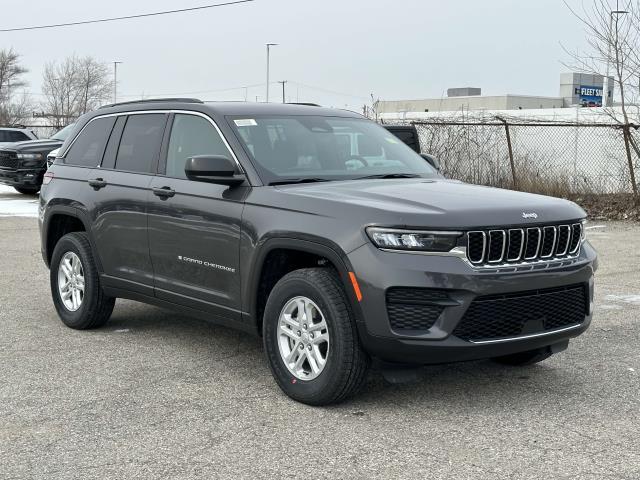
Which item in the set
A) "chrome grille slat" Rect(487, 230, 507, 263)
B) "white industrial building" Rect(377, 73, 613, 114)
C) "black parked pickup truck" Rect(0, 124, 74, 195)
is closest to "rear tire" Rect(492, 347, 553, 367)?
"chrome grille slat" Rect(487, 230, 507, 263)

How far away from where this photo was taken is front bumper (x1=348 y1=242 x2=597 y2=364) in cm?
471

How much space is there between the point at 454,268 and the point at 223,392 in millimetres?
Answer: 1718

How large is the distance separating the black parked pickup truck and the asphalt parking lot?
551 inches

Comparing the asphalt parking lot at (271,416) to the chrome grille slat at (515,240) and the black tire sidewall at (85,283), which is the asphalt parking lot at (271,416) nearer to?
the black tire sidewall at (85,283)

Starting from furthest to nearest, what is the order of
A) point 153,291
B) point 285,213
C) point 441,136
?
1. point 441,136
2. point 153,291
3. point 285,213

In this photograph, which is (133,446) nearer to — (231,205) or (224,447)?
(224,447)

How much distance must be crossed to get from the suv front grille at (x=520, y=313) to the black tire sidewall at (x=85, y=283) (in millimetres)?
3448

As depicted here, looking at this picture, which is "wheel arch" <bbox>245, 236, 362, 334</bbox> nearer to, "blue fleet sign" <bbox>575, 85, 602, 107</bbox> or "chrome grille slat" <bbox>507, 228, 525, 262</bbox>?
"chrome grille slat" <bbox>507, 228, 525, 262</bbox>

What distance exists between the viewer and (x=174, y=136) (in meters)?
6.45

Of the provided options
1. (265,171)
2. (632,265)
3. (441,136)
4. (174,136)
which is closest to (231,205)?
(265,171)

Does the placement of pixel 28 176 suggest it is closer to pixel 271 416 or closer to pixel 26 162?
pixel 26 162

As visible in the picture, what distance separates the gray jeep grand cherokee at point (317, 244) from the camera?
477cm

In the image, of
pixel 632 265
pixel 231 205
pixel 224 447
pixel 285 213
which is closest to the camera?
pixel 224 447

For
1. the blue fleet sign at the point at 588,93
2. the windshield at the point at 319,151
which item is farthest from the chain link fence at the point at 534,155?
the blue fleet sign at the point at 588,93
